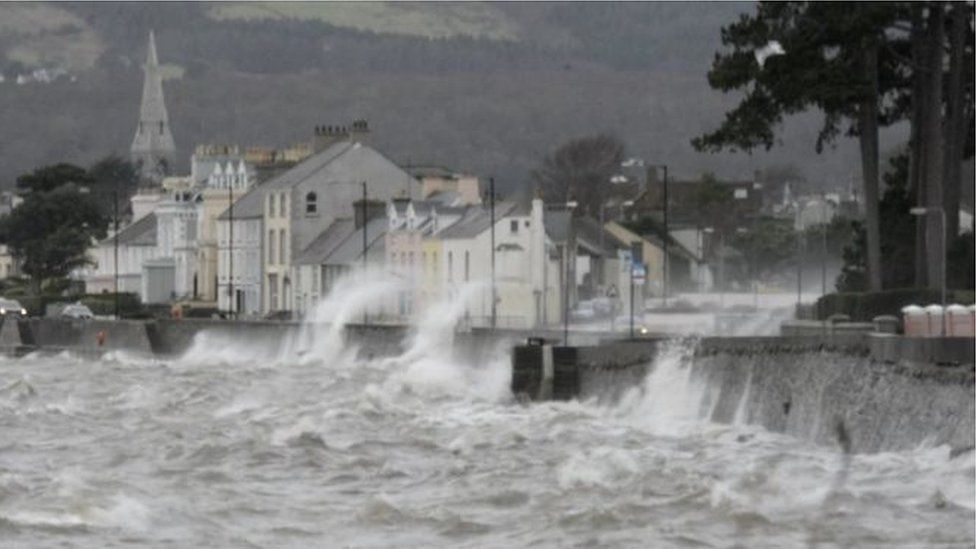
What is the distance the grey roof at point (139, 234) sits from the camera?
13875cm

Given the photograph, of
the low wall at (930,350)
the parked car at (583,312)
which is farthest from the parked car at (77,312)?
the low wall at (930,350)

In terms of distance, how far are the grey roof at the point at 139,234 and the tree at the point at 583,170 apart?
66.4 feet

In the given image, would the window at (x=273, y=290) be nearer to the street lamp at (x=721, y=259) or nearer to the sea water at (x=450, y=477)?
the street lamp at (x=721, y=259)

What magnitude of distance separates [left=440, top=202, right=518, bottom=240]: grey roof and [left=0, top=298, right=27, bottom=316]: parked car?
45.7 ft

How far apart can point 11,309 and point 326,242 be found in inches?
411

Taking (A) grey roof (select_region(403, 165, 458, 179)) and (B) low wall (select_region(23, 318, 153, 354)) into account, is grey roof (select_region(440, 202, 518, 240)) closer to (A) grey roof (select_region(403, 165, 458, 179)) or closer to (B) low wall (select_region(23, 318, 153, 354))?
(B) low wall (select_region(23, 318, 153, 354))

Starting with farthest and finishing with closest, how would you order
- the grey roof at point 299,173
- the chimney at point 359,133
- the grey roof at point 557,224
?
the chimney at point 359,133, the grey roof at point 299,173, the grey roof at point 557,224

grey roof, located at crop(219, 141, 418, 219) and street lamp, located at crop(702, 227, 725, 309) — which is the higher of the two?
grey roof, located at crop(219, 141, 418, 219)

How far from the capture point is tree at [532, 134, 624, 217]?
529 feet

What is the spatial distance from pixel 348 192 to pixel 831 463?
74.9 metres

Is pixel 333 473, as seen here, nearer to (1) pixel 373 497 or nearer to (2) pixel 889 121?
(1) pixel 373 497

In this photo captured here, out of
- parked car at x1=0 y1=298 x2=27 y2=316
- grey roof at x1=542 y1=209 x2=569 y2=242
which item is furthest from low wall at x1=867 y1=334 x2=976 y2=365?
parked car at x1=0 y1=298 x2=27 y2=316

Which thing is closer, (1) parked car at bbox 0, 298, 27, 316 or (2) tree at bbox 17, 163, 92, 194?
(1) parked car at bbox 0, 298, 27, 316

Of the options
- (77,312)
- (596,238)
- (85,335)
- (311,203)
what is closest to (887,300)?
(85,335)
